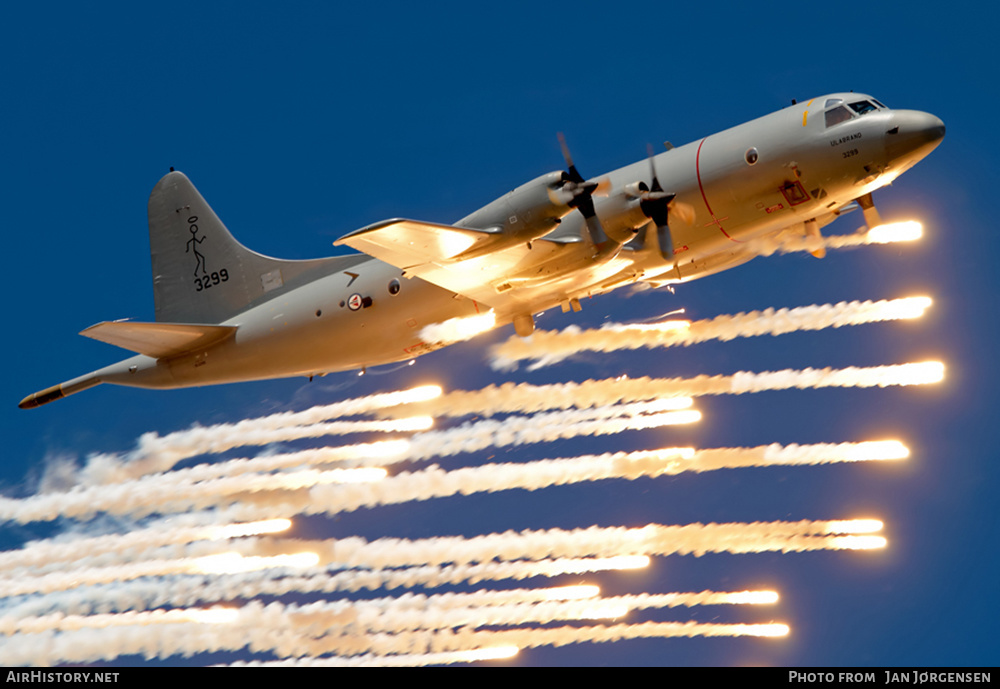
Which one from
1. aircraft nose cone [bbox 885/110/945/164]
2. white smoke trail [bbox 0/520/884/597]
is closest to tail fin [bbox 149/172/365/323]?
white smoke trail [bbox 0/520/884/597]

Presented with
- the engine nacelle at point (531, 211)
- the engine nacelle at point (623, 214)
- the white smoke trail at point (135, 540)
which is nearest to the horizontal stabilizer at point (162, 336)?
the white smoke trail at point (135, 540)

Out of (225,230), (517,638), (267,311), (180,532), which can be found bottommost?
(517,638)

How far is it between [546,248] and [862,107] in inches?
318

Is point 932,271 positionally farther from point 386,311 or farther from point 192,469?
point 192,469

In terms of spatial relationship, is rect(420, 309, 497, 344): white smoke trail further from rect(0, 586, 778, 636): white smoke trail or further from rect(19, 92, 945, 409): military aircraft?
rect(0, 586, 778, 636): white smoke trail

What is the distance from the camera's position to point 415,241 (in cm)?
2341

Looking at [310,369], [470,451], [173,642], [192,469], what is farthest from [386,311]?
[173,642]

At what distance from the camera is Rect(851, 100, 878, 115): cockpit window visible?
24.2 m

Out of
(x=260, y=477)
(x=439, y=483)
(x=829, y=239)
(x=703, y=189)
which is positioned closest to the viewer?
(x=703, y=189)

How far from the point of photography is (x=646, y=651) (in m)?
41.5

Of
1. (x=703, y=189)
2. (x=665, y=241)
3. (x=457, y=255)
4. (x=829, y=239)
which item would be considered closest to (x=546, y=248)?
(x=457, y=255)

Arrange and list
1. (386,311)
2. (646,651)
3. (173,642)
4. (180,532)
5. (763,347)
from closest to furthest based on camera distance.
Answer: (386,311) < (173,642) < (180,532) < (646,651) < (763,347)

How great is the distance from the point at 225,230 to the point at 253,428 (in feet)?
20.4

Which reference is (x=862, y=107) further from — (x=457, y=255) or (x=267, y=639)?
(x=267, y=639)
